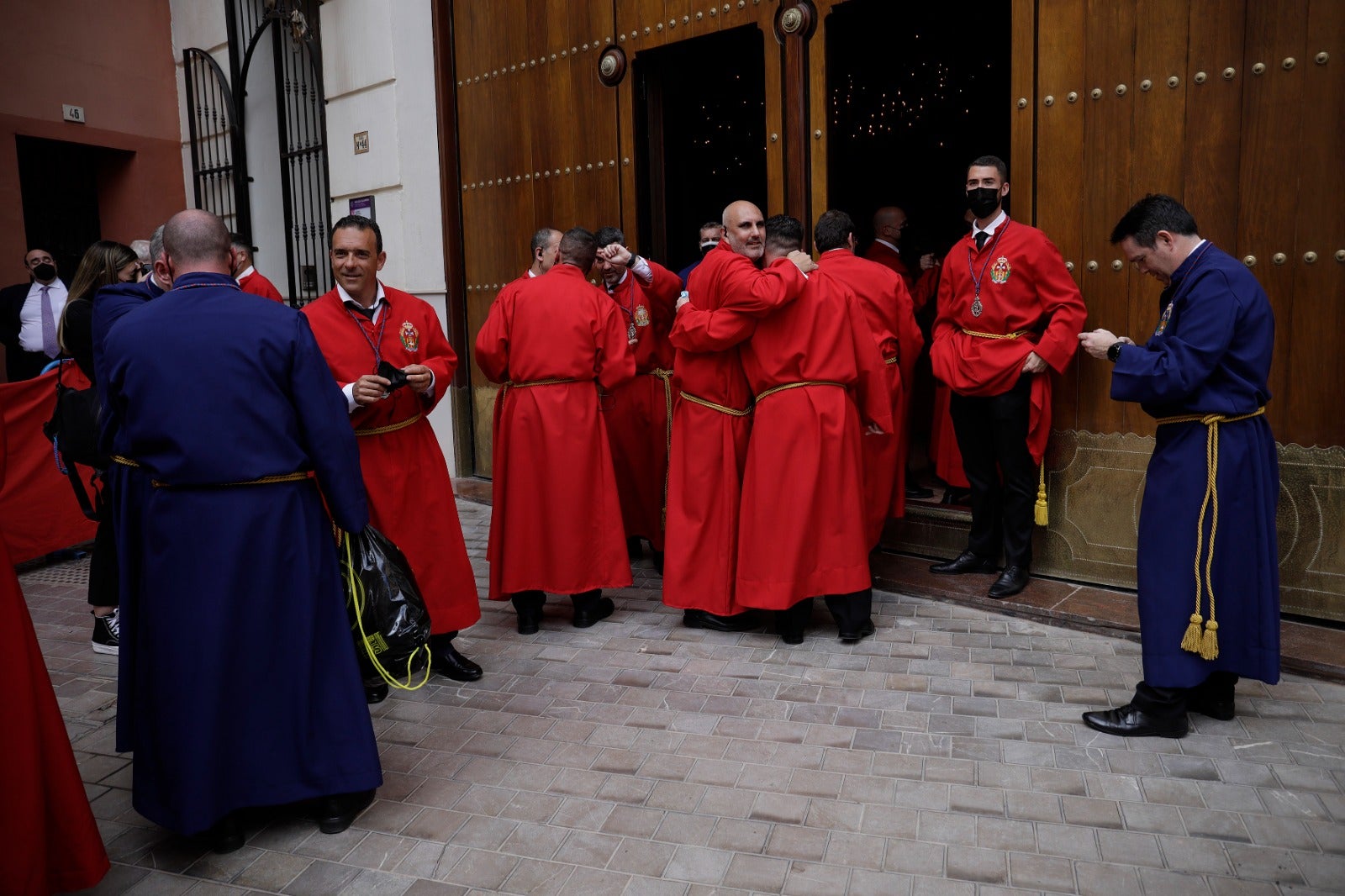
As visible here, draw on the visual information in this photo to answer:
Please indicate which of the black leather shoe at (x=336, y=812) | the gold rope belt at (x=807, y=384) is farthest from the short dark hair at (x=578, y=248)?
the black leather shoe at (x=336, y=812)

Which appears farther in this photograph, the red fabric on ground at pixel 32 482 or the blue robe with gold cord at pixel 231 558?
the red fabric on ground at pixel 32 482

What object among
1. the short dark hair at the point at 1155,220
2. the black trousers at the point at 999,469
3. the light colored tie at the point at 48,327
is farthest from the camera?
the light colored tie at the point at 48,327

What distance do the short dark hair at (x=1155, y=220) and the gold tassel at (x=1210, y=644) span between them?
52.3 inches

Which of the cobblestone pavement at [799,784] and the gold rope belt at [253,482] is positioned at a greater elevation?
the gold rope belt at [253,482]

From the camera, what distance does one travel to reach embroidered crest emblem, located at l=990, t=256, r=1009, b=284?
492cm

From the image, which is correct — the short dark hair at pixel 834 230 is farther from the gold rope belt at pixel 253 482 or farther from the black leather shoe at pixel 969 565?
the gold rope belt at pixel 253 482

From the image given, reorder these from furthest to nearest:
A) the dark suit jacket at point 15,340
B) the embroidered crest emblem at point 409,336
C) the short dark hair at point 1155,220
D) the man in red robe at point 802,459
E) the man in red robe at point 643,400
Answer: the dark suit jacket at point 15,340 → the man in red robe at point 643,400 → the man in red robe at point 802,459 → the embroidered crest emblem at point 409,336 → the short dark hair at point 1155,220

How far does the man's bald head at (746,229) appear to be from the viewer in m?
4.53

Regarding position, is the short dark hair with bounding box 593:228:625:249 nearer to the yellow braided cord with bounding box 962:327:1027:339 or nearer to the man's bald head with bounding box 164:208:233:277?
the yellow braided cord with bounding box 962:327:1027:339

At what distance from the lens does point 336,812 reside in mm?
3111

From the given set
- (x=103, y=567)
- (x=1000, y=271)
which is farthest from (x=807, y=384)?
(x=103, y=567)

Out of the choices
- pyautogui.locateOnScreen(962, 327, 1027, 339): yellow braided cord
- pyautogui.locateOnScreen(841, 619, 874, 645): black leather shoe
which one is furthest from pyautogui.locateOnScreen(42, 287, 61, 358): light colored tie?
pyautogui.locateOnScreen(962, 327, 1027, 339): yellow braided cord

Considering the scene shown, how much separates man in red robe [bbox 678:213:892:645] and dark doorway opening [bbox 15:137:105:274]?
8.44 metres

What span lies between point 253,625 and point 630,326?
3.33m
